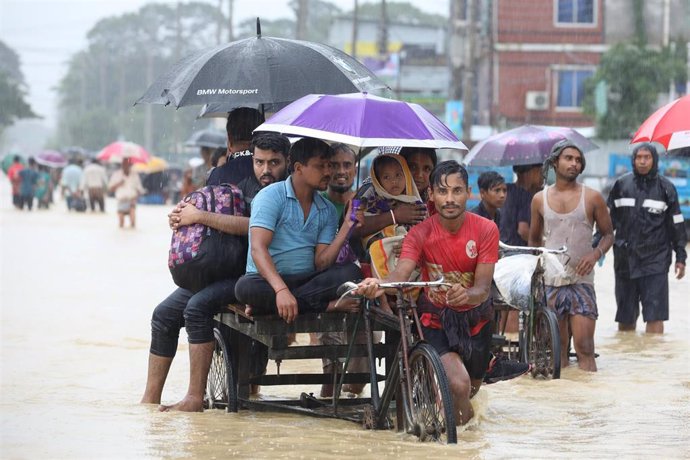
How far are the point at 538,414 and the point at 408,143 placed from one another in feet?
6.97

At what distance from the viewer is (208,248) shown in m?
7.62

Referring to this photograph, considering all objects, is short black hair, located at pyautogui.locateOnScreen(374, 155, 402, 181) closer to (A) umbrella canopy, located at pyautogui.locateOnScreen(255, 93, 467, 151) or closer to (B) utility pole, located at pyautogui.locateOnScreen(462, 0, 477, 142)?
(A) umbrella canopy, located at pyautogui.locateOnScreen(255, 93, 467, 151)

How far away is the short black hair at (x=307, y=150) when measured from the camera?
7.35 metres

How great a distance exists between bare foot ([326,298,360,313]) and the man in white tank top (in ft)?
10.4

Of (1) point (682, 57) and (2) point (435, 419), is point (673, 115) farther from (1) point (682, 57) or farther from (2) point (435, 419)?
(1) point (682, 57)

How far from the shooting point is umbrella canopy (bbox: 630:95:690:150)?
8.72 metres

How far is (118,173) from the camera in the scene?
31.5 metres

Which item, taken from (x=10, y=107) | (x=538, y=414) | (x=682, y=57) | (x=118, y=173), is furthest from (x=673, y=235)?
(x=10, y=107)

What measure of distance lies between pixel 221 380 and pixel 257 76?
1.85 metres

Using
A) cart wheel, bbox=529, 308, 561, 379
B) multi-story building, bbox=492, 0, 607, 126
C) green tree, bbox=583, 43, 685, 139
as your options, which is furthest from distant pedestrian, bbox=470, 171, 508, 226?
multi-story building, bbox=492, 0, 607, 126

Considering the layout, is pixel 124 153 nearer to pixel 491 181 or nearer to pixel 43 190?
pixel 43 190

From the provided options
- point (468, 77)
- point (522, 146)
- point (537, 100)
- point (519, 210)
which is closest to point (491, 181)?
point (519, 210)

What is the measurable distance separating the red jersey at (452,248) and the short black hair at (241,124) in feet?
5.34

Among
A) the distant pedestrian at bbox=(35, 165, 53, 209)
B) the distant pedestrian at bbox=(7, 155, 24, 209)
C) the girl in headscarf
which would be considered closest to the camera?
the girl in headscarf
